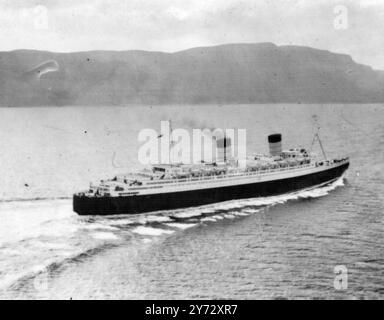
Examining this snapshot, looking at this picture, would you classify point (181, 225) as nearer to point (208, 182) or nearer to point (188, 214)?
point (188, 214)

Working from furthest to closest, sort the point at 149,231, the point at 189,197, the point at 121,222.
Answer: the point at 189,197
the point at 121,222
the point at 149,231

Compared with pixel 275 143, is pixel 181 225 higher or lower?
lower

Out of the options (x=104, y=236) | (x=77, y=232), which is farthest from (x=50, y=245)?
(x=104, y=236)

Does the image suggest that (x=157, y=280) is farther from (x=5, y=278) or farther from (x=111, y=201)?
(x=111, y=201)

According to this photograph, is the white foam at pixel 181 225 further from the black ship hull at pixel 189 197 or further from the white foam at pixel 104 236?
the white foam at pixel 104 236

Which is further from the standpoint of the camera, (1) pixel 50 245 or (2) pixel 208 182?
(2) pixel 208 182

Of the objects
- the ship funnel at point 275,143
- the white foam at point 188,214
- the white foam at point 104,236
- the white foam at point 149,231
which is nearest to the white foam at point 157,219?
the white foam at point 188,214

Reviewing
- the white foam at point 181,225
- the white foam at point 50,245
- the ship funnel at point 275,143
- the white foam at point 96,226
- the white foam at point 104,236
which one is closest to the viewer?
the white foam at point 50,245

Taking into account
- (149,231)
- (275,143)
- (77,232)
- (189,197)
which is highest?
(275,143)

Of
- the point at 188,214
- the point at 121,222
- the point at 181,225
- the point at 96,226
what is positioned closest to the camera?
the point at 96,226
